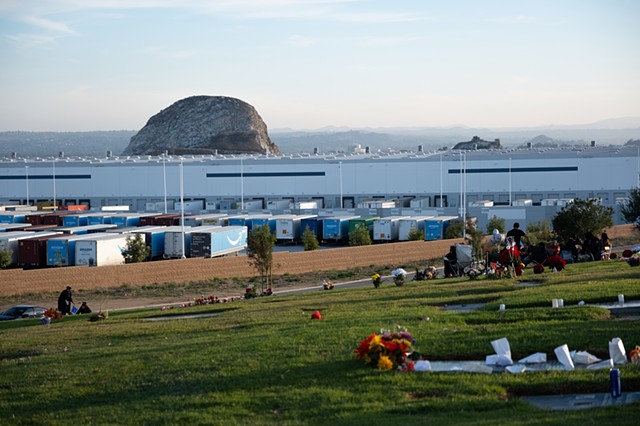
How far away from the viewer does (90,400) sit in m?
9.94

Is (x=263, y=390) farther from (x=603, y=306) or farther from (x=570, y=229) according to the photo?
(x=570, y=229)

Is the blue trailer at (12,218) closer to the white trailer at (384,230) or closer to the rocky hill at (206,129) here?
the white trailer at (384,230)

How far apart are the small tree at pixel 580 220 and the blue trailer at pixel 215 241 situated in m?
17.2

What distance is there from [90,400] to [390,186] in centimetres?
6435

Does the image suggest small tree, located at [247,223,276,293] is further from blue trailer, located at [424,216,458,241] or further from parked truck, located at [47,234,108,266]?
blue trailer, located at [424,216,458,241]

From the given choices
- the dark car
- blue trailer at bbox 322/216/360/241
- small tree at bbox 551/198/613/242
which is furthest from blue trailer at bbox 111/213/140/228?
small tree at bbox 551/198/613/242

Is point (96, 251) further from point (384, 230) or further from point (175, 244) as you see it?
point (384, 230)

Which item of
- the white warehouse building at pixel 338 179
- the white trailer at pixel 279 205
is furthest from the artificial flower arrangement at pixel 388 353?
the white trailer at pixel 279 205

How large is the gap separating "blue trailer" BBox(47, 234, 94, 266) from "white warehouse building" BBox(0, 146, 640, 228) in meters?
26.0

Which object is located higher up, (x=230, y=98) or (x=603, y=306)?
(x=230, y=98)

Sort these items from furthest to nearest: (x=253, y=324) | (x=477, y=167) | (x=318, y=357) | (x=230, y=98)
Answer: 1. (x=230, y=98)
2. (x=477, y=167)
3. (x=253, y=324)
4. (x=318, y=357)

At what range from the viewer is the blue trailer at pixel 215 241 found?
43438 millimetres

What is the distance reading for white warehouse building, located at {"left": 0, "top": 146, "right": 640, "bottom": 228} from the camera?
225ft

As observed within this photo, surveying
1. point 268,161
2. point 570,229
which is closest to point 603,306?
point 570,229
